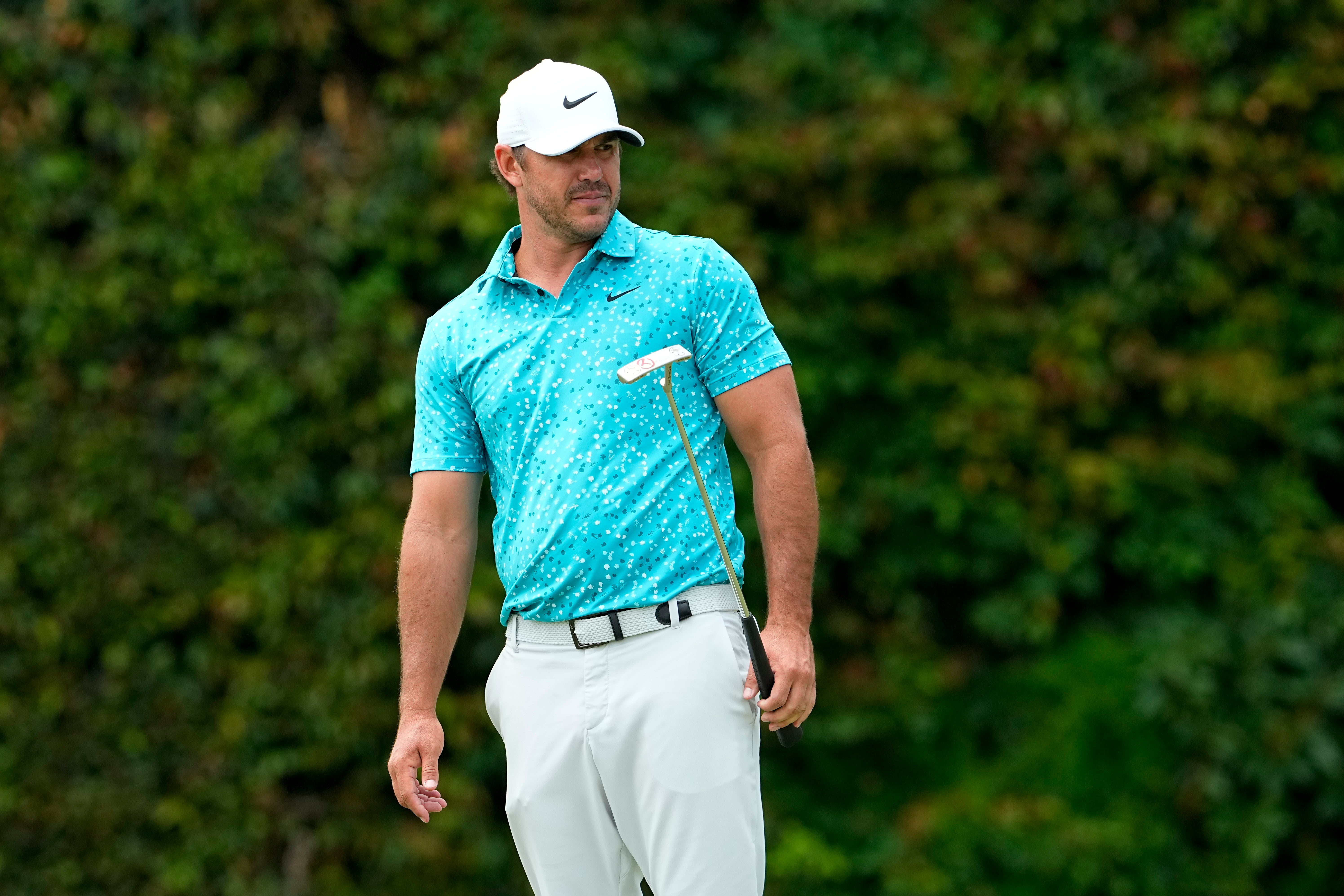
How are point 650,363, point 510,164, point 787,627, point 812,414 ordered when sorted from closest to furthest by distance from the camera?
1. point 650,363
2. point 787,627
3. point 510,164
4. point 812,414

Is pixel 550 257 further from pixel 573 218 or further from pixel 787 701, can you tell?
pixel 787 701

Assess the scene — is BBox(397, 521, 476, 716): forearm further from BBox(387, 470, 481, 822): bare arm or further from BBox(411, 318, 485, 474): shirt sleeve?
BBox(411, 318, 485, 474): shirt sleeve

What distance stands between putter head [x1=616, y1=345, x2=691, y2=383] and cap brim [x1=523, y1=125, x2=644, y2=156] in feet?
1.22

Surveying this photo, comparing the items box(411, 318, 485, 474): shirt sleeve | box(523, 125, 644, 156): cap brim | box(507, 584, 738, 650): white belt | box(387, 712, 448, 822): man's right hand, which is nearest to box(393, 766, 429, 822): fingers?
box(387, 712, 448, 822): man's right hand

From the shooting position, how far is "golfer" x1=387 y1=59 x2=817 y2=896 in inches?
110

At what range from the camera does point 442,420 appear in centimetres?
307

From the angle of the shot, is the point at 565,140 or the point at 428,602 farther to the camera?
the point at 428,602

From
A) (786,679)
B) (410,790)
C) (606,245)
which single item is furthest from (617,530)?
(410,790)

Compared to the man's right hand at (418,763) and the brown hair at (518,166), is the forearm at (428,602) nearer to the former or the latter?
the man's right hand at (418,763)

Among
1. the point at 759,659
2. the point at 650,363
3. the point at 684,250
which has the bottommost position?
the point at 759,659

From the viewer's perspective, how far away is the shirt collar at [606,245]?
293cm

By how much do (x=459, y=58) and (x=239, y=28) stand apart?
78 cm

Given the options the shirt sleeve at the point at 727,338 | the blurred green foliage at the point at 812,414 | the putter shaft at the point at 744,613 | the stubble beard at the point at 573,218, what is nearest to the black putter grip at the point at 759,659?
the putter shaft at the point at 744,613

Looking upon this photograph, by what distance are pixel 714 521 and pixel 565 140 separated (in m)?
0.68
